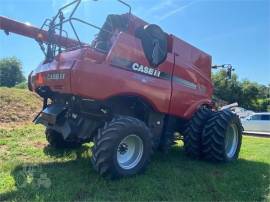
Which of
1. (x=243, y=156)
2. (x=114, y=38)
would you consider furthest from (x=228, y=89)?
(x=114, y=38)

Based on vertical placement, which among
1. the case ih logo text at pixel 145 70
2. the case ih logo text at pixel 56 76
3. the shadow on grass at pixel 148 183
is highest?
the case ih logo text at pixel 145 70

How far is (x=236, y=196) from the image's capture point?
4957 millimetres

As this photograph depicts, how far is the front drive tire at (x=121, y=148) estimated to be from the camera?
4895 mm

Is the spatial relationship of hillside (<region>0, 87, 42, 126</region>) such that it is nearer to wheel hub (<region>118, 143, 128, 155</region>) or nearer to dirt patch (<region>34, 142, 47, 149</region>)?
dirt patch (<region>34, 142, 47, 149</region>)

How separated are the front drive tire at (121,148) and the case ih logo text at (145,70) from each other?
1.02 m

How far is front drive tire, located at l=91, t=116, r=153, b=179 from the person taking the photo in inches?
193

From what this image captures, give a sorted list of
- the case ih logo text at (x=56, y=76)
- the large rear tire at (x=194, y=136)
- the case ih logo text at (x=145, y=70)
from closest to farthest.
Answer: the case ih logo text at (x=56, y=76) < the case ih logo text at (x=145, y=70) < the large rear tire at (x=194, y=136)

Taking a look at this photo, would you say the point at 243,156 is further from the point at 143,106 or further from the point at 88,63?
the point at 88,63

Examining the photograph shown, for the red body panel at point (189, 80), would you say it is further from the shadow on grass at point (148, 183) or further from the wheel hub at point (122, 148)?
the wheel hub at point (122, 148)

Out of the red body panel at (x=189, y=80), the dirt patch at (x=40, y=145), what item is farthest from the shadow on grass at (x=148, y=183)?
the dirt patch at (x=40, y=145)

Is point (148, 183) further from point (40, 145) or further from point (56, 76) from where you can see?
point (40, 145)

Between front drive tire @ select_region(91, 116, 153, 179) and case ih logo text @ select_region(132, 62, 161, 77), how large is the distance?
1016 mm

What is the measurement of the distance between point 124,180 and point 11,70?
123ft

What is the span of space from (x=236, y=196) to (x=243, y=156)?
11.9 ft
